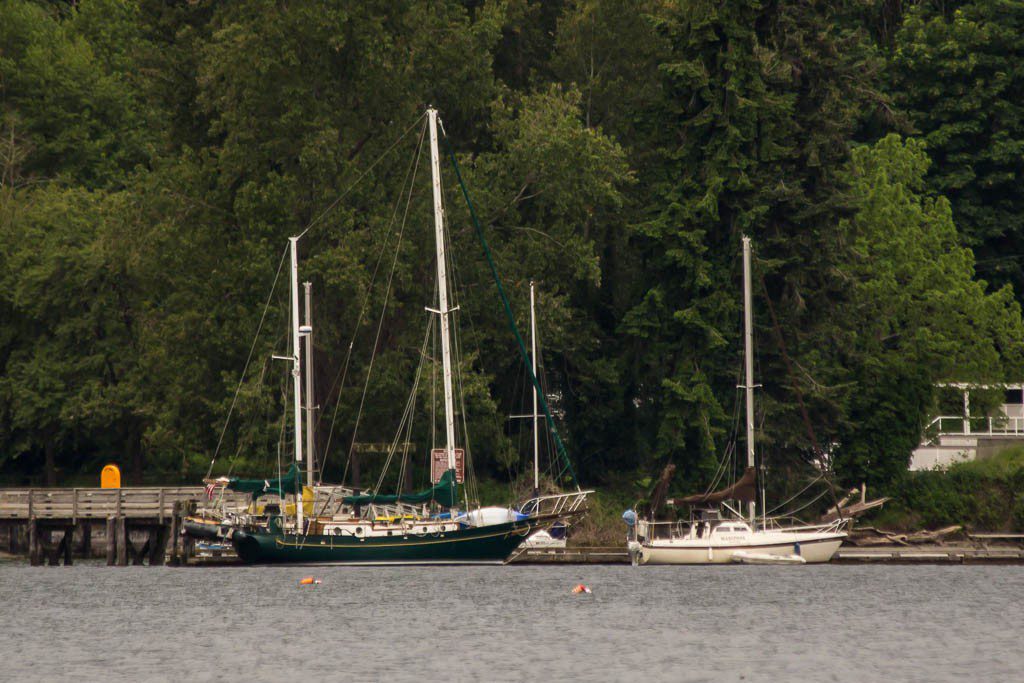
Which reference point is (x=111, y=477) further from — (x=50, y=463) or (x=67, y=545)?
(x=50, y=463)

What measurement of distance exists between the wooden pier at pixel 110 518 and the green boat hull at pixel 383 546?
458cm

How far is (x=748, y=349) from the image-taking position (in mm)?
65000

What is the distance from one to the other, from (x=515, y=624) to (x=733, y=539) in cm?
1568

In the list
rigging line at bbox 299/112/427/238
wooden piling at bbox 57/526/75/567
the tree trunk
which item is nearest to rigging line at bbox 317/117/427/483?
rigging line at bbox 299/112/427/238

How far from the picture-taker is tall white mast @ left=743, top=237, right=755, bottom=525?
6325 cm

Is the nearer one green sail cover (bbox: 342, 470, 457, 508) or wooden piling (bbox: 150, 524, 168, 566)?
green sail cover (bbox: 342, 470, 457, 508)

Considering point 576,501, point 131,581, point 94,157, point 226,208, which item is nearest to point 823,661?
point 576,501

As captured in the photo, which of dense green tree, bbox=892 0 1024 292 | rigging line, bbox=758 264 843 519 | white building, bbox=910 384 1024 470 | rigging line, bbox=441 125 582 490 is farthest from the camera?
dense green tree, bbox=892 0 1024 292

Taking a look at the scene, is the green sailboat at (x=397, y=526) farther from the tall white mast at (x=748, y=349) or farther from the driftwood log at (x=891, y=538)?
the driftwood log at (x=891, y=538)

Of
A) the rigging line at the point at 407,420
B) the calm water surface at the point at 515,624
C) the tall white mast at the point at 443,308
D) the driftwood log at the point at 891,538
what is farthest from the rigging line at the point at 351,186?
the driftwood log at the point at 891,538

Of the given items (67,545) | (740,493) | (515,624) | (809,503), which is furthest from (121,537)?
(809,503)

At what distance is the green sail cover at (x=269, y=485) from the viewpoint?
6012 cm

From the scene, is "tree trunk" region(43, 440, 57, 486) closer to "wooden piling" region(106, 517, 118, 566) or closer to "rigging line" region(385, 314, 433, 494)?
"wooden piling" region(106, 517, 118, 566)

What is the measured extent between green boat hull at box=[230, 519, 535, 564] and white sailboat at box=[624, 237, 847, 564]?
4170 millimetres
